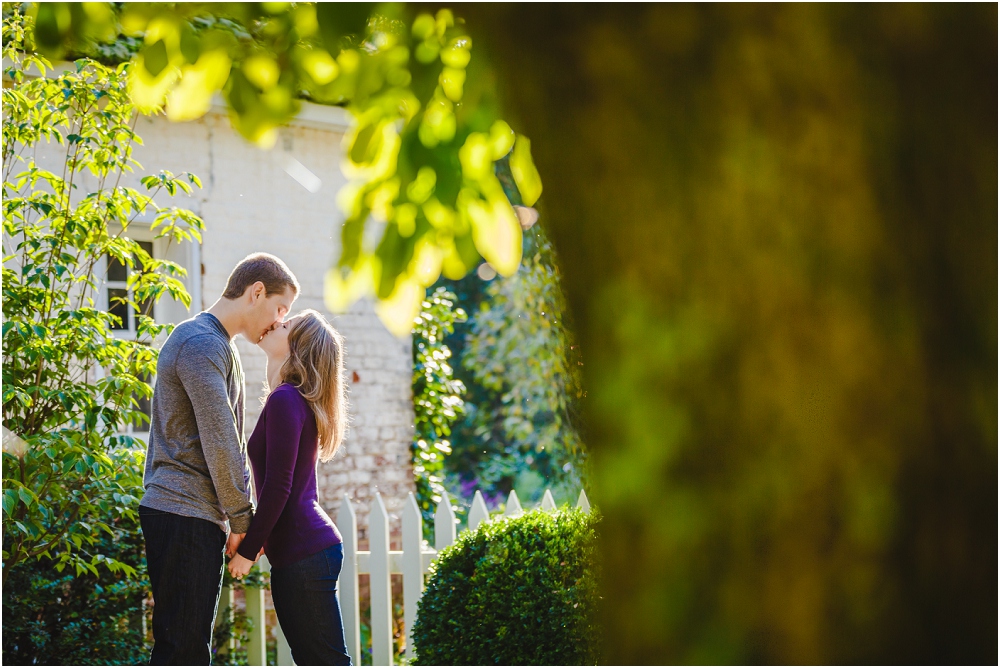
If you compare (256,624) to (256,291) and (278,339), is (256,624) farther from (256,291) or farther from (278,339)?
(256,291)

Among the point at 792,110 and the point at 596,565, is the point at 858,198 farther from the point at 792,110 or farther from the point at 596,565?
the point at 596,565

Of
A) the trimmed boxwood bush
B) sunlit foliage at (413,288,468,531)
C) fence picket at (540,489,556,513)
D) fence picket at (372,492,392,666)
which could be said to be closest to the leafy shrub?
fence picket at (372,492,392,666)

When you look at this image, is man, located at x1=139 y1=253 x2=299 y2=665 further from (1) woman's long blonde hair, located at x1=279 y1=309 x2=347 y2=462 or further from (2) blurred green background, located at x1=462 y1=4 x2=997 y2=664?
(2) blurred green background, located at x1=462 y1=4 x2=997 y2=664

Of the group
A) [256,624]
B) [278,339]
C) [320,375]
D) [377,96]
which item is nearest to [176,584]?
[320,375]

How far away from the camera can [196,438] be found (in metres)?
3.08

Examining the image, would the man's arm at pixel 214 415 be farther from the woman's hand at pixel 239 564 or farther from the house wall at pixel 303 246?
the house wall at pixel 303 246

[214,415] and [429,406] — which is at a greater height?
[429,406]

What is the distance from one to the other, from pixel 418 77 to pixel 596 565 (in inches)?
47.6

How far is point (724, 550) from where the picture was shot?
2.70 feet

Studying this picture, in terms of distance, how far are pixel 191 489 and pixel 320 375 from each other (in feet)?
2.15

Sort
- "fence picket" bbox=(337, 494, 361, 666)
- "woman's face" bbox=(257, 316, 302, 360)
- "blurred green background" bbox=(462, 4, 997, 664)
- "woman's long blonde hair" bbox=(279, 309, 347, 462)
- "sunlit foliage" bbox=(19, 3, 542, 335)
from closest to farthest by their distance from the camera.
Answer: "blurred green background" bbox=(462, 4, 997, 664), "sunlit foliage" bbox=(19, 3, 542, 335), "woman's long blonde hair" bbox=(279, 309, 347, 462), "woman's face" bbox=(257, 316, 302, 360), "fence picket" bbox=(337, 494, 361, 666)

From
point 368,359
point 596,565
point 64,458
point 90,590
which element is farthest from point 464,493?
point 596,565

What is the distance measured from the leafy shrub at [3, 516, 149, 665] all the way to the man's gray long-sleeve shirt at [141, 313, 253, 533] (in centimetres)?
168

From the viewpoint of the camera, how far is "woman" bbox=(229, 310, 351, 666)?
321 cm
